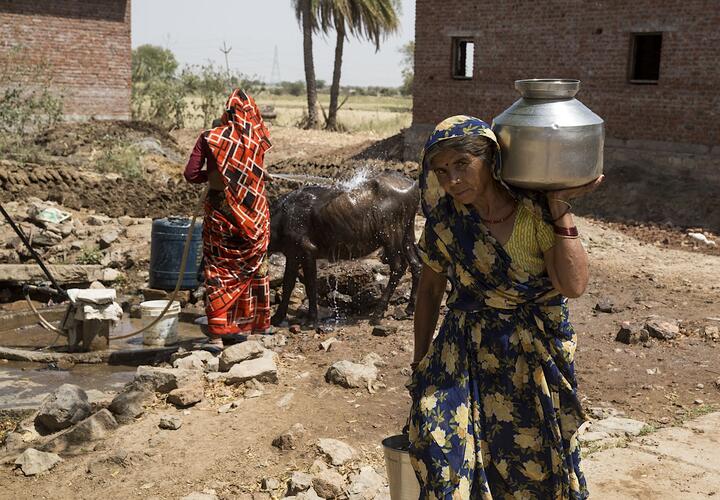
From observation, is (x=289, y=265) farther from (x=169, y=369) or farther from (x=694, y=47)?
(x=694, y=47)

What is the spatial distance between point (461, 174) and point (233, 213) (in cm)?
446

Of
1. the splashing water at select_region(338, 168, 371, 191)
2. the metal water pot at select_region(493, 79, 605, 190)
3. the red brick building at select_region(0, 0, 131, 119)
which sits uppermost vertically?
the red brick building at select_region(0, 0, 131, 119)

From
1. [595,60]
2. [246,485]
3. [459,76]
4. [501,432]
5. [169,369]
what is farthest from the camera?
[459,76]

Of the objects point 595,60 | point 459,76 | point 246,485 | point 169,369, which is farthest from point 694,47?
point 246,485

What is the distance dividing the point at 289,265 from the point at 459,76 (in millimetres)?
12333

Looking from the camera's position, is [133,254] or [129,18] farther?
[129,18]

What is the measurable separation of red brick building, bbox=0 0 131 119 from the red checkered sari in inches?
577

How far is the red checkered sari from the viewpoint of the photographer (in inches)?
286

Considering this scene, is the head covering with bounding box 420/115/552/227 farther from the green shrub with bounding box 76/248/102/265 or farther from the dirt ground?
the green shrub with bounding box 76/248/102/265

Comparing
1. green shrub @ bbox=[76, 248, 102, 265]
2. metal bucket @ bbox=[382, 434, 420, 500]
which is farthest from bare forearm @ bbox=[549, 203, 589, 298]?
green shrub @ bbox=[76, 248, 102, 265]

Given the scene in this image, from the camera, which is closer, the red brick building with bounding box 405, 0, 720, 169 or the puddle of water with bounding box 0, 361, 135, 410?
the puddle of water with bounding box 0, 361, 135, 410

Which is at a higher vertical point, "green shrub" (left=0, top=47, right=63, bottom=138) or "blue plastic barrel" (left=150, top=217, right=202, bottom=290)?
"green shrub" (left=0, top=47, right=63, bottom=138)

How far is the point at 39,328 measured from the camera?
29.0ft

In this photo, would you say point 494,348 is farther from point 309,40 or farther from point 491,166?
point 309,40
